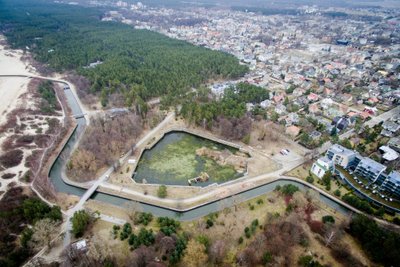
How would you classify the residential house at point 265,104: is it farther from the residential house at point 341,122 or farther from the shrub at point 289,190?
A: the shrub at point 289,190

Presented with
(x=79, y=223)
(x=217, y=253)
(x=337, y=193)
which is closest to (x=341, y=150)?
(x=337, y=193)

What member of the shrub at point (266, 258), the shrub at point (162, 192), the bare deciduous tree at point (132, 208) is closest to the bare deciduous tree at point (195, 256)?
the shrub at point (266, 258)

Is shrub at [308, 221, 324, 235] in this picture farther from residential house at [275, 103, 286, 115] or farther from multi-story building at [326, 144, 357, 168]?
residential house at [275, 103, 286, 115]

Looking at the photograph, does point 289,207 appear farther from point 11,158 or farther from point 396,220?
point 11,158

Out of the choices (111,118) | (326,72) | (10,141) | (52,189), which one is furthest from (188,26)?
(52,189)

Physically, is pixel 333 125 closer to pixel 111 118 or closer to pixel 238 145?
pixel 238 145

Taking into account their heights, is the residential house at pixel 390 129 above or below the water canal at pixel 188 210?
above

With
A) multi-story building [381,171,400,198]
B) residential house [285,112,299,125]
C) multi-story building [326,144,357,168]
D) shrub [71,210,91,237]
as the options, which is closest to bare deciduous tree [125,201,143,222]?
shrub [71,210,91,237]
